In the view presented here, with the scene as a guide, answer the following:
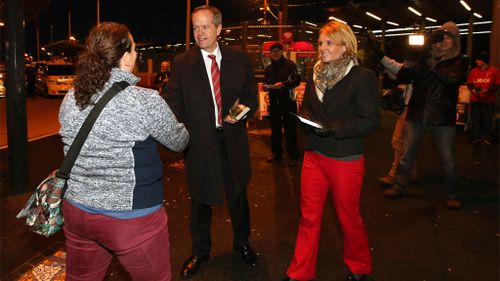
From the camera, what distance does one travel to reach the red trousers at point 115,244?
7.34ft

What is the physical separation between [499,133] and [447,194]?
18.2 ft

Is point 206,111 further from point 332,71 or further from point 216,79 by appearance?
point 332,71

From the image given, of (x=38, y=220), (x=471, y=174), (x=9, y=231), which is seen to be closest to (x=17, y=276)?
(x=9, y=231)

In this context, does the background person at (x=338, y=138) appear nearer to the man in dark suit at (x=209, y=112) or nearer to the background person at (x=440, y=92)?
the man in dark suit at (x=209, y=112)

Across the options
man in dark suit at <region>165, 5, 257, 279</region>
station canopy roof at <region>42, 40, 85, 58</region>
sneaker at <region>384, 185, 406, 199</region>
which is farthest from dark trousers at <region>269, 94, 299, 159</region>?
station canopy roof at <region>42, 40, 85, 58</region>

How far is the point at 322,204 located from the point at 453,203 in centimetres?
277

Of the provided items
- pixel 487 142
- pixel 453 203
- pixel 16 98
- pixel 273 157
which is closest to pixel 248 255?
pixel 453 203

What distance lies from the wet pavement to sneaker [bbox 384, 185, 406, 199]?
0.09m

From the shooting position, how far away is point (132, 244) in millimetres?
2250

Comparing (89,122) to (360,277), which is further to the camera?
(360,277)

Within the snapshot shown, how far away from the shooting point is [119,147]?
2.16 m

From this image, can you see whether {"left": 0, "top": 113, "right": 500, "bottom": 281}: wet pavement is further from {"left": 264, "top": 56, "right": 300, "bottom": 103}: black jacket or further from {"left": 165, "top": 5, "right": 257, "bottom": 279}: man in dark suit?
{"left": 264, "top": 56, "right": 300, "bottom": 103}: black jacket

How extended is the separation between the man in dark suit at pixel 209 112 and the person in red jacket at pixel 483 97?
26.3 feet

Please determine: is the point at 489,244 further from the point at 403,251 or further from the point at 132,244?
the point at 132,244
